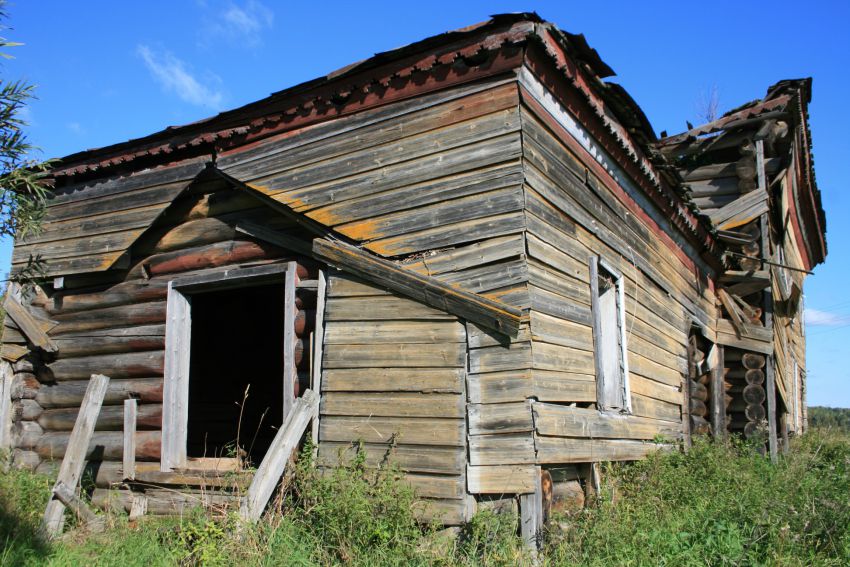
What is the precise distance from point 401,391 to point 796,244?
16.7 meters

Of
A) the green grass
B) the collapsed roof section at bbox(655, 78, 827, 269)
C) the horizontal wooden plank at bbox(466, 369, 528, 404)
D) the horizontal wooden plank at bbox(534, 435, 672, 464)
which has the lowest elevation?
the green grass

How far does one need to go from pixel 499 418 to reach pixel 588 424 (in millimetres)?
1405

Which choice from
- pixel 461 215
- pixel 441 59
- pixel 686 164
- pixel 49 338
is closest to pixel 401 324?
pixel 461 215

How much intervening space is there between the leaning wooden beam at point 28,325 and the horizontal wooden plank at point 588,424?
6379 millimetres

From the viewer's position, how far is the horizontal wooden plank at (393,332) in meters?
6.08

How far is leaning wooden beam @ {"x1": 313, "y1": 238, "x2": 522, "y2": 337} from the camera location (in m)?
5.80

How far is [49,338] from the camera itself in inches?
356

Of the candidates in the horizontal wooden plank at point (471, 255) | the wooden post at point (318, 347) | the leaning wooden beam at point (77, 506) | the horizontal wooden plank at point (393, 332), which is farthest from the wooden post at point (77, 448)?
the horizontal wooden plank at point (471, 255)

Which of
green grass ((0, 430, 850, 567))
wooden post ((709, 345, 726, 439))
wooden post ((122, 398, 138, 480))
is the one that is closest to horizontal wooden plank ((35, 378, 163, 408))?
wooden post ((122, 398, 138, 480))

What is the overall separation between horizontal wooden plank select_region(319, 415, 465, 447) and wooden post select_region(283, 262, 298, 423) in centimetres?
63

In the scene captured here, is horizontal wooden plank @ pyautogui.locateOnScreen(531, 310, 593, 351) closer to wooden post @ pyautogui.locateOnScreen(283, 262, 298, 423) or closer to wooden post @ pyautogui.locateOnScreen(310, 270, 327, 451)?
wooden post @ pyautogui.locateOnScreen(310, 270, 327, 451)

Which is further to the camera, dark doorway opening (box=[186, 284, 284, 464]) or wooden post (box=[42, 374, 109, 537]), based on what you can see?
dark doorway opening (box=[186, 284, 284, 464])

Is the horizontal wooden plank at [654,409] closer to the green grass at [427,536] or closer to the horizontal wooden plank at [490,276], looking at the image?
the green grass at [427,536]

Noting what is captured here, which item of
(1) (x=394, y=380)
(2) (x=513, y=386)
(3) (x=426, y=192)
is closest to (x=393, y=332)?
(1) (x=394, y=380)
